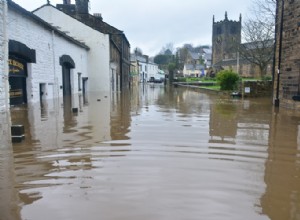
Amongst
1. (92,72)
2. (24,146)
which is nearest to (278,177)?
(24,146)

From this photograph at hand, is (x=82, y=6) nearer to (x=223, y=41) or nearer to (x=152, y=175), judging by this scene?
(x=152, y=175)

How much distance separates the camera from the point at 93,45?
108 ft

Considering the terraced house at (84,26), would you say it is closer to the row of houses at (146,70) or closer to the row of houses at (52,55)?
the row of houses at (52,55)

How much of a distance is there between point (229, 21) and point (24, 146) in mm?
81480

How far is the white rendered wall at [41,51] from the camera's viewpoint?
1620 cm

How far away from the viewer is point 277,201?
3781mm

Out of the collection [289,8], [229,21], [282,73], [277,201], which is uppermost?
[229,21]

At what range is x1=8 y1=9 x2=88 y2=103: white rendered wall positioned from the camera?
16203mm

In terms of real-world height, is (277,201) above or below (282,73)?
below

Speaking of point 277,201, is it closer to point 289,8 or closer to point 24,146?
point 24,146

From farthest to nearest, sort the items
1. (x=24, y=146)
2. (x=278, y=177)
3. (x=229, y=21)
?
(x=229, y=21) < (x=24, y=146) < (x=278, y=177)

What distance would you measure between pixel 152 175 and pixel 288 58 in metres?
11.1

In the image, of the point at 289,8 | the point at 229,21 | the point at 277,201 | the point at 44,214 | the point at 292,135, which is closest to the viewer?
the point at 44,214

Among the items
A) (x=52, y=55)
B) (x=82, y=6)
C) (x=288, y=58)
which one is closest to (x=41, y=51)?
(x=52, y=55)
